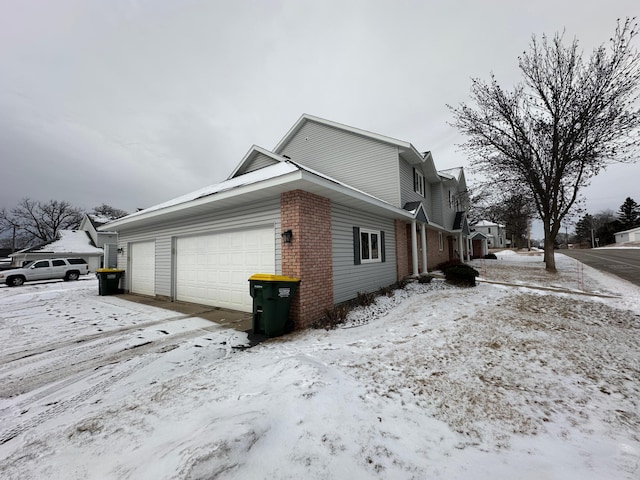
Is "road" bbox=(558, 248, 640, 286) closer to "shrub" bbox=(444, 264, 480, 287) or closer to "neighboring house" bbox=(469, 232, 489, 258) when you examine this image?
"shrub" bbox=(444, 264, 480, 287)

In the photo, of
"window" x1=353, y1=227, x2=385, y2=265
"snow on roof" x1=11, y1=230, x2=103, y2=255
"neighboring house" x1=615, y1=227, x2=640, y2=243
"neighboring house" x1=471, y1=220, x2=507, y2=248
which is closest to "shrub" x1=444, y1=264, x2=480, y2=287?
"window" x1=353, y1=227, x2=385, y2=265

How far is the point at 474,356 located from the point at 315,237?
3.74 meters

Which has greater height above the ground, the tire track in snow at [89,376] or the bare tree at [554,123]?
the bare tree at [554,123]

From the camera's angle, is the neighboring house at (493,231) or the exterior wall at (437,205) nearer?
the exterior wall at (437,205)

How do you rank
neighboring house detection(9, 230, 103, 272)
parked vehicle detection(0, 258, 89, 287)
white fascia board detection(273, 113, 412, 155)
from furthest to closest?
neighboring house detection(9, 230, 103, 272) → parked vehicle detection(0, 258, 89, 287) → white fascia board detection(273, 113, 412, 155)

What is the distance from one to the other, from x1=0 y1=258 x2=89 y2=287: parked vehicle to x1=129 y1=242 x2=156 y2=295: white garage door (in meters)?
12.7

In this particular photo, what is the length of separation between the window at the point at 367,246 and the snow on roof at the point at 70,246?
30959 millimetres

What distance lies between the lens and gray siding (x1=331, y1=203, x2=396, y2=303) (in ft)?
21.9

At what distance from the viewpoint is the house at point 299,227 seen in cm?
568

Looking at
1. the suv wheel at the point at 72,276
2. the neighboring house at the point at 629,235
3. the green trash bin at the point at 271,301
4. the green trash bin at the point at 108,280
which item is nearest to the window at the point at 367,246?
the green trash bin at the point at 271,301

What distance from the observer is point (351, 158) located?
12.0 m

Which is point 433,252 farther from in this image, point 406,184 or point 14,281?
point 14,281

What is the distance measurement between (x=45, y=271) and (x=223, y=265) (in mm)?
20134

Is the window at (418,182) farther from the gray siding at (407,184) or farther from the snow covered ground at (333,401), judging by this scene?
the snow covered ground at (333,401)
